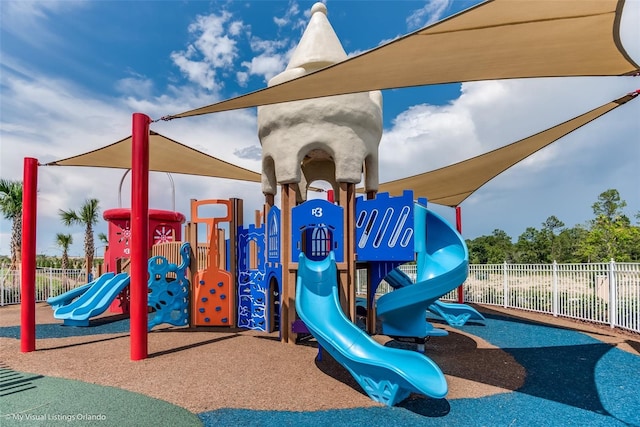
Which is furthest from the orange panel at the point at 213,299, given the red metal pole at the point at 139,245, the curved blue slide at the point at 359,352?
the curved blue slide at the point at 359,352

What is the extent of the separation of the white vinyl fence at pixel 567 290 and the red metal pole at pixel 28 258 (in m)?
12.5

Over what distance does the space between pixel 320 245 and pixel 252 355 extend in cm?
265

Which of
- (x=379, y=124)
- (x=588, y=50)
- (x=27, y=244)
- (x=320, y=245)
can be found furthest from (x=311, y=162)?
(x=588, y=50)

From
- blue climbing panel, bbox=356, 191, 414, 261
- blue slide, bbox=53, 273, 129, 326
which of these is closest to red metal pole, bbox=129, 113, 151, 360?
blue climbing panel, bbox=356, 191, 414, 261

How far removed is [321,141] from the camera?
7676mm

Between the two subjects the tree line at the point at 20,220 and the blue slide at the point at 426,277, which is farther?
the tree line at the point at 20,220

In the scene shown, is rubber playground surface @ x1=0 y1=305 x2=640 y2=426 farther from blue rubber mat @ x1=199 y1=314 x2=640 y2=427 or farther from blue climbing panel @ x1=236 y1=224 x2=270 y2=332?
blue climbing panel @ x1=236 y1=224 x2=270 y2=332

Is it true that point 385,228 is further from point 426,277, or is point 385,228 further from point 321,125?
point 321,125

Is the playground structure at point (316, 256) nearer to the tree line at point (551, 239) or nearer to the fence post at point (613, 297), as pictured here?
the fence post at point (613, 297)

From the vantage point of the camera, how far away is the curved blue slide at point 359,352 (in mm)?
4223

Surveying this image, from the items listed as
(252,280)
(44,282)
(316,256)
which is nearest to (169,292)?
(252,280)

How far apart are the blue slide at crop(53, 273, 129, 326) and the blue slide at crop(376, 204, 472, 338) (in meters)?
7.77

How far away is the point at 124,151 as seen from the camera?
864 centimetres

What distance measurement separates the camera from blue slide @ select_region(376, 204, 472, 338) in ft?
19.3
